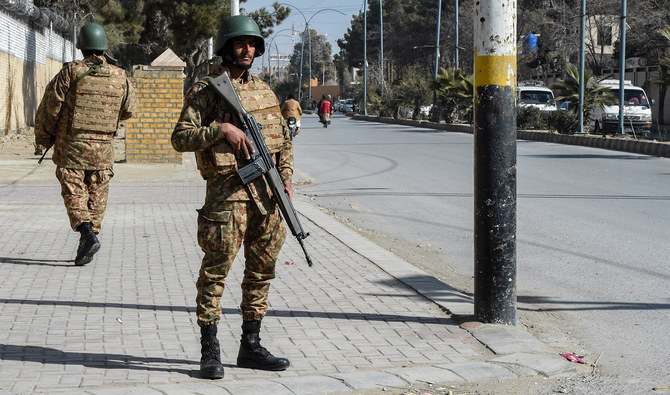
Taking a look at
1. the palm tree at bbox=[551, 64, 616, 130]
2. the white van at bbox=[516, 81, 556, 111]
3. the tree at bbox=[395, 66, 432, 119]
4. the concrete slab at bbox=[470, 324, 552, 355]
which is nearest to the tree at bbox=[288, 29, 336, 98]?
the tree at bbox=[395, 66, 432, 119]

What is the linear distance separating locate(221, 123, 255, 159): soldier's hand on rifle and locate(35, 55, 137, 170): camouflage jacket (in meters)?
3.27

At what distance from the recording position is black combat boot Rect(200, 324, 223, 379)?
171 inches

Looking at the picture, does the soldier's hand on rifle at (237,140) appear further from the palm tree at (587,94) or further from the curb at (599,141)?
the palm tree at (587,94)

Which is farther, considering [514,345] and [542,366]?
[514,345]

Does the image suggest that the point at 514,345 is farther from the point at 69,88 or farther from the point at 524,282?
the point at 69,88

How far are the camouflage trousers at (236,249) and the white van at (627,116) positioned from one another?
26.2 m

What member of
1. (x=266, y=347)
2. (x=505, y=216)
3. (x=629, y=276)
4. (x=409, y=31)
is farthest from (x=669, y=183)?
(x=409, y=31)

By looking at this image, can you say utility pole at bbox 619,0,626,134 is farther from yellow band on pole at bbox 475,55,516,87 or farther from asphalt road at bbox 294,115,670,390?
yellow band on pole at bbox 475,55,516,87

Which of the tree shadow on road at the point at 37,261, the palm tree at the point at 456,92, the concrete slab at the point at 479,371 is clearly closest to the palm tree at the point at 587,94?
the palm tree at the point at 456,92

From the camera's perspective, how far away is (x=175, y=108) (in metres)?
16.9

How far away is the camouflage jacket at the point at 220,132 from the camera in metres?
4.30

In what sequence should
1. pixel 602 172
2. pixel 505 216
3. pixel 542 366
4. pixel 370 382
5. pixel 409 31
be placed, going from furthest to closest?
1. pixel 409 31
2. pixel 602 172
3. pixel 505 216
4. pixel 542 366
5. pixel 370 382

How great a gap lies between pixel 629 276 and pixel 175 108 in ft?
36.4

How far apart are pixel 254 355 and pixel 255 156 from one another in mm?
974
